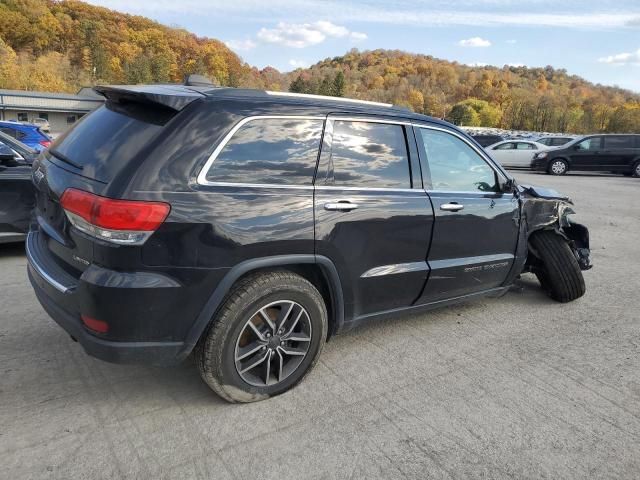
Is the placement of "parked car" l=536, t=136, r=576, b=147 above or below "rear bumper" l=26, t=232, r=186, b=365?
above

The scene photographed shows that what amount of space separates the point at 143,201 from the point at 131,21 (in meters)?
133

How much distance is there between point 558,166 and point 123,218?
2101 centimetres

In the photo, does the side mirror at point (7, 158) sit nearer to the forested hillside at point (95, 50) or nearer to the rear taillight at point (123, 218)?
the rear taillight at point (123, 218)

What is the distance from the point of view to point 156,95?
273 cm

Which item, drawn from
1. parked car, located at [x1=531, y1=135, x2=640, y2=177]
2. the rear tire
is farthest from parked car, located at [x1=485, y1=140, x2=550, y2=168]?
the rear tire

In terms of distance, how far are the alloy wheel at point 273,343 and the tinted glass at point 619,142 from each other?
20.8 meters

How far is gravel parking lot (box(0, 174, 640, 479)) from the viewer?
2.49 meters

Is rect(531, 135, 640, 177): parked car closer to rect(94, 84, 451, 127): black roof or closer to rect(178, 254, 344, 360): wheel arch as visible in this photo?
rect(94, 84, 451, 127): black roof

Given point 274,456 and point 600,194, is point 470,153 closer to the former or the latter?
point 274,456

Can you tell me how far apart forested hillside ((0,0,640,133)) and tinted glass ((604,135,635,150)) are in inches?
2792

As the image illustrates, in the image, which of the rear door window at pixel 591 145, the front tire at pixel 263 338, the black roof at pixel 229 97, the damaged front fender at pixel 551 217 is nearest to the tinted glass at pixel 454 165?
the black roof at pixel 229 97

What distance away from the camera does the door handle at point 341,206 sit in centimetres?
304

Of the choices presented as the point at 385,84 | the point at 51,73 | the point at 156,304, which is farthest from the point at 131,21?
the point at 156,304

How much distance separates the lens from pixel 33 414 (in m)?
2.75
